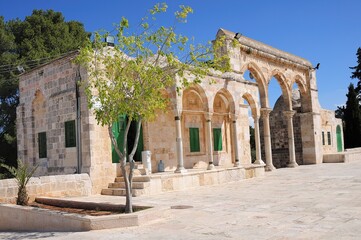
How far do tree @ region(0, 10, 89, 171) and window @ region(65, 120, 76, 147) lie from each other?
12.0 metres

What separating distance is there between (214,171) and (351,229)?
818cm

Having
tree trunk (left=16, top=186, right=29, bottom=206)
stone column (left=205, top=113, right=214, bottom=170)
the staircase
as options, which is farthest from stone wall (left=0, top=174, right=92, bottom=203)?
stone column (left=205, top=113, right=214, bottom=170)

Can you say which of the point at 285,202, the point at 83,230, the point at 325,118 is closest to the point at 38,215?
the point at 83,230

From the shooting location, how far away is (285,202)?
8.45 metres

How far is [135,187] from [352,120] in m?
27.2

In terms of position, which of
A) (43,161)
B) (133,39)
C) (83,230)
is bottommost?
(83,230)

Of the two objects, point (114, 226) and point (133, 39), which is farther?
point (133, 39)

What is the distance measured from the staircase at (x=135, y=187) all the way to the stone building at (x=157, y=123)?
0.96 feet

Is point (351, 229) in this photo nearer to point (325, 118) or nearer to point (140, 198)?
point (140, 198)

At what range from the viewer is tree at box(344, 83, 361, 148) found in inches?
1264

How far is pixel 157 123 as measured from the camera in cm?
1392

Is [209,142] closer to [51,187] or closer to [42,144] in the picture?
[51,187]

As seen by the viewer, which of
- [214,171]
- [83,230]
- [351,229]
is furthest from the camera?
[214,171]

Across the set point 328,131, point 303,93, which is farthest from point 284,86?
point 328,131
